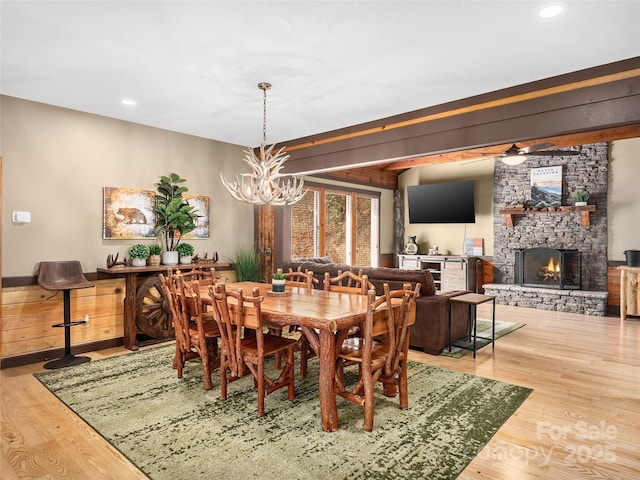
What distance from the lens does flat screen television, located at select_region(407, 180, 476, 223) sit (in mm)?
8812

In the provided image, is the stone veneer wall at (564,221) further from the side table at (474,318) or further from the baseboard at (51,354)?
the baseboard at (51,354)

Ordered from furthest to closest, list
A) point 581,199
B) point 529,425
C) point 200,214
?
point 581,199 → point 200,214 → point 529,425

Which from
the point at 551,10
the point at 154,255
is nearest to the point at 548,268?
the point at 551,10

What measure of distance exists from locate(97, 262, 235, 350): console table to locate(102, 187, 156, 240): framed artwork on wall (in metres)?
0.49

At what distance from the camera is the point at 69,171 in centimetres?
451

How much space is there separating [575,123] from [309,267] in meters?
3.63

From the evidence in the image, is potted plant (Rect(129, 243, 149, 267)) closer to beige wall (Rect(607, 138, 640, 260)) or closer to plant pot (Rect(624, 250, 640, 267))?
plant pot (Rect(624, 250, 640, 267))

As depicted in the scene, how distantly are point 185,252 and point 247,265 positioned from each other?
36.7 inches

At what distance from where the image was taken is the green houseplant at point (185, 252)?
17.5 feet

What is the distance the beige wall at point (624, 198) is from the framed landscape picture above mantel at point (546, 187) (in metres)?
0.81

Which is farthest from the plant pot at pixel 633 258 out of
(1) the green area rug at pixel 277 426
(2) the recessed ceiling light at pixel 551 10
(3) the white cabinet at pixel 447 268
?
(2) the recessed ceiling light at pixel 551 10

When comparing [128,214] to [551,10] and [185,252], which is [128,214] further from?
[551,10]

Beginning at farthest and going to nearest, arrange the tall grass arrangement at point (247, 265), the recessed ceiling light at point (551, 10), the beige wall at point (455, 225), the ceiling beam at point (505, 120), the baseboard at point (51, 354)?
the beige wall at point (455, 225), the tall grass arrangement at point (247, 265), the baseboard at point (51, 354), the ceiling beam at point (505, 120), the recessed ceiling light at point (551, 10)

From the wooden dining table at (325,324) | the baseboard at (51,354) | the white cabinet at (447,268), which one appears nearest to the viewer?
the wooden dining table at (325,324)
